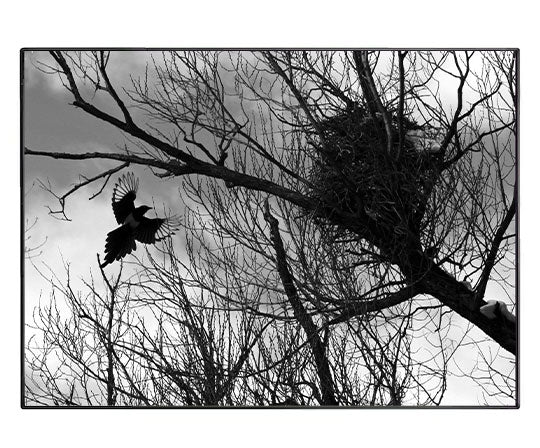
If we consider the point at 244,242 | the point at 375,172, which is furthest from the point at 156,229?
the point at 375,172

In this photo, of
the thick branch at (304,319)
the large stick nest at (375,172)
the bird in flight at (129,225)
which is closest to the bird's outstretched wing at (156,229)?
the bird in flight at (129,225)

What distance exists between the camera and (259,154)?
2668 millimetres

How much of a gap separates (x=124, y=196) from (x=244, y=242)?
0.44m

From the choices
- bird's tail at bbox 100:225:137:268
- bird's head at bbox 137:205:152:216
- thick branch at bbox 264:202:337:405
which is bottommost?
thick branch at bbox 264:202:337:405

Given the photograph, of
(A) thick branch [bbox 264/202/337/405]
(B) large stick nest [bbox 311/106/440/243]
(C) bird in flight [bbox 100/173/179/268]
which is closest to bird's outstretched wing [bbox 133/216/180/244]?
(C) bird in flight [bbox 100/173/179/268]

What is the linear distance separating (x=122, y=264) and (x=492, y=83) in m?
1.43

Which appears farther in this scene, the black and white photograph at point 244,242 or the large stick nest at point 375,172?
the large stick nest at point 375,172

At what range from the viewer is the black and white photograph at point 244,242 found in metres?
2.58

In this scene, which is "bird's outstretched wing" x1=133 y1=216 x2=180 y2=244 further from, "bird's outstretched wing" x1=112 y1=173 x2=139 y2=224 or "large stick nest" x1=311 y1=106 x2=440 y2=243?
"large stick nest" x1=311 y1=106 x2=440 y2=243

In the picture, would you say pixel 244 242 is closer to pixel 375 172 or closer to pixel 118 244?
pixel 118 244

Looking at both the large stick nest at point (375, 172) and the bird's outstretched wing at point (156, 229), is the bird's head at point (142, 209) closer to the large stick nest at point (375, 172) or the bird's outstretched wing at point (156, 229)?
the bird's outstretched wing at point (156, 229)

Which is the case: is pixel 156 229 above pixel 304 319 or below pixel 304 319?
above

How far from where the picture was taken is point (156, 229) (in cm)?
261

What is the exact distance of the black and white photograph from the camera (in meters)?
2.58
